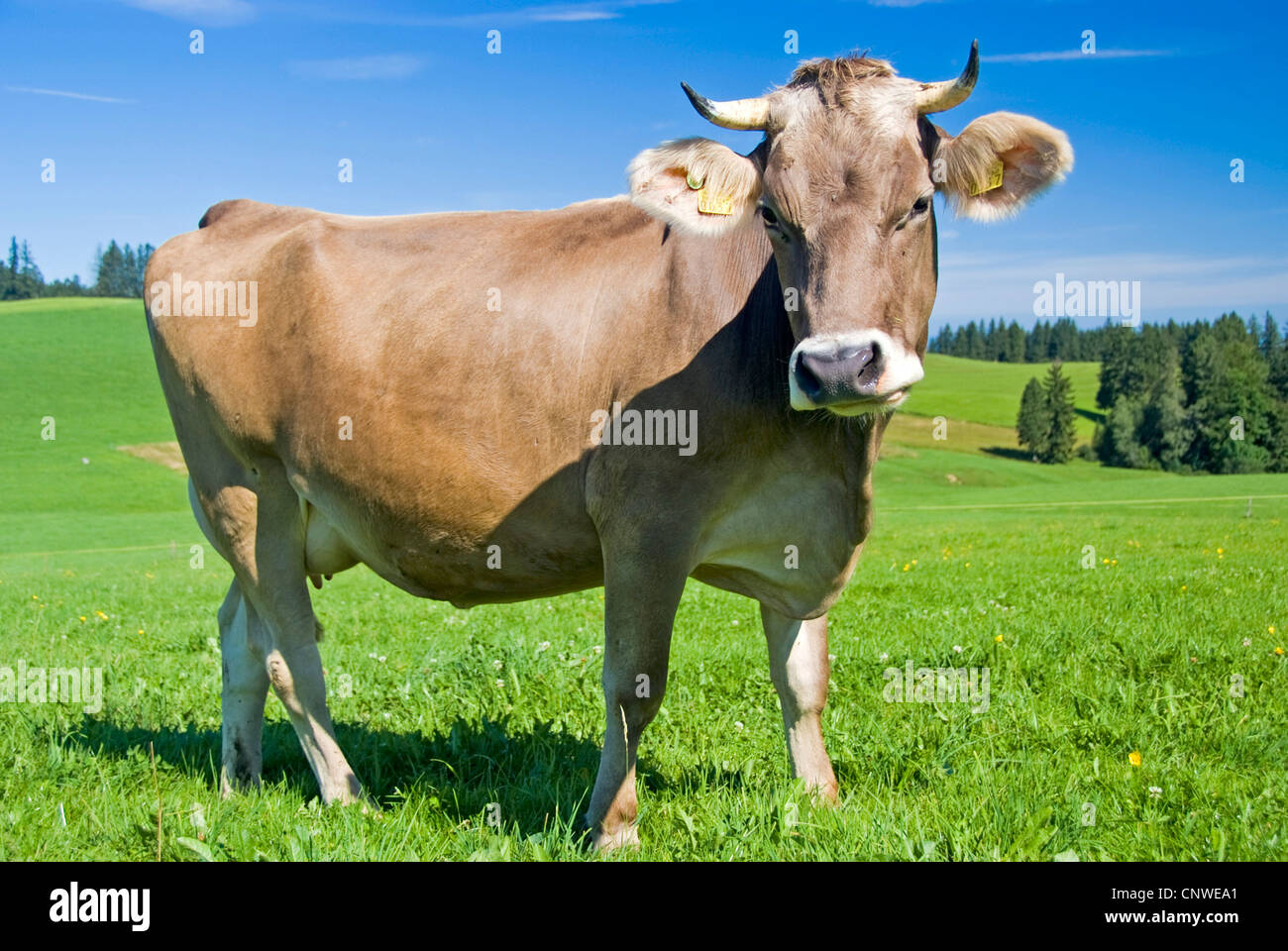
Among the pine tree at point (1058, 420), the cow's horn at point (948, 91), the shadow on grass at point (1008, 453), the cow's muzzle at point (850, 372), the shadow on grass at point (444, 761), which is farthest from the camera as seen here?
the shadow on grass at point (1008, 453)

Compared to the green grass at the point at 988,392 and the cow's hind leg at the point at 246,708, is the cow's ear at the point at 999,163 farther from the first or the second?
the green grass at the point at 988,392

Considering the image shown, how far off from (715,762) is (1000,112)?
3.46m

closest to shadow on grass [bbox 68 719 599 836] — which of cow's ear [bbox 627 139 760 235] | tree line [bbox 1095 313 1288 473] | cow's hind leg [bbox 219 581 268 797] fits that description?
cow's hind leg [bbox 219 581 268 797]

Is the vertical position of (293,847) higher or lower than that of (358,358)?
lower

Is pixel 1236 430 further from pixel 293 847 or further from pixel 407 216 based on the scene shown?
pixel 293 847

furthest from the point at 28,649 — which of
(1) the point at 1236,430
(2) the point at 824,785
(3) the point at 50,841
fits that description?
(1) the point at 1236,430

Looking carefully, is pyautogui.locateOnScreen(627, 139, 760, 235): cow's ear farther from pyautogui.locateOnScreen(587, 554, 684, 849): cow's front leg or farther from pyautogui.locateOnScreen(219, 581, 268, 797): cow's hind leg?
pyautogui.locateOnScreen(219, 581, 268, 797): cow's hind leg

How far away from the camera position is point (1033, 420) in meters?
83.8

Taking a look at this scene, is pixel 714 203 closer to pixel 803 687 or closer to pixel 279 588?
pixel 803 687

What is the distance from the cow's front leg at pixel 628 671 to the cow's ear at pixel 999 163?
202cm

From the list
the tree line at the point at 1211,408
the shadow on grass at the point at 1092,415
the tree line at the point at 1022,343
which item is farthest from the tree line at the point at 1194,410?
the tree line at the point at 1022,343

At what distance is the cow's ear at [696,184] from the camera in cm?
415

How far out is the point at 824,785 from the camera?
Answer: 191 inches

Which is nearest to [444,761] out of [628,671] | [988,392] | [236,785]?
[236,785]
